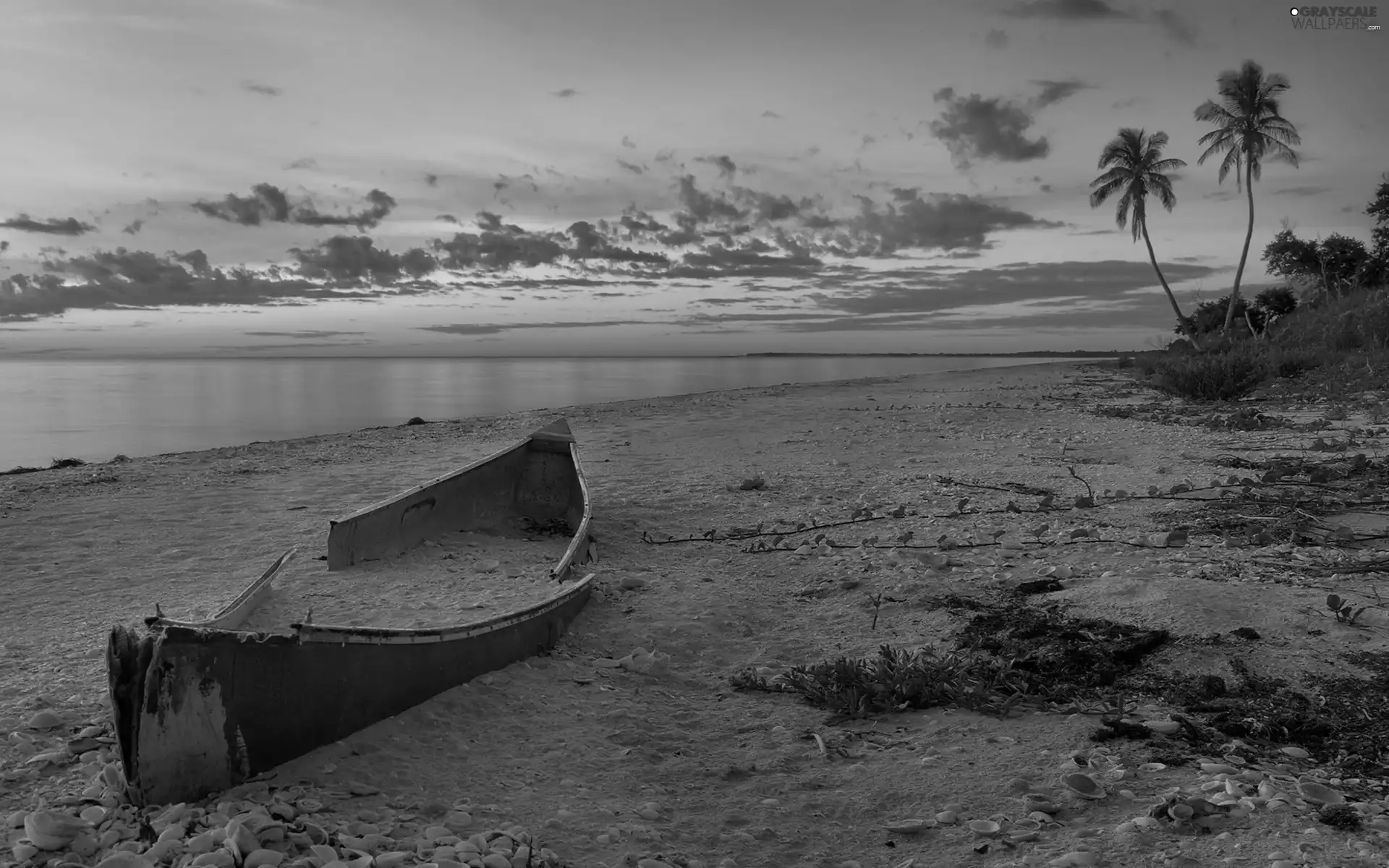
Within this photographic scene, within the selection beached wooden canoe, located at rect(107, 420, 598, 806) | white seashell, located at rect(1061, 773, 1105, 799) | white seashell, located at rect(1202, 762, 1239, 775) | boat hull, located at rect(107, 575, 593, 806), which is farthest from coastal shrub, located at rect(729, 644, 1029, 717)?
boat hull, located at rect(107, 575, 593, 806)

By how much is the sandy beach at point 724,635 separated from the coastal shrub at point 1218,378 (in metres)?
5.26

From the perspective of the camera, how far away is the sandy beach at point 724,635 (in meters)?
2.81

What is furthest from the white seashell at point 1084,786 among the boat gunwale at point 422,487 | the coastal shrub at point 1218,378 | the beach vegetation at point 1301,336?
the coastal shrub at point 1218,378

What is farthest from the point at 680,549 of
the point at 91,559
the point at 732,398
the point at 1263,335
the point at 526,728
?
the point at 1263,335

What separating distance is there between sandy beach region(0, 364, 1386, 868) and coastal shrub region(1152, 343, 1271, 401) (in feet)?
17.2

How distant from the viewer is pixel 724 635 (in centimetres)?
463

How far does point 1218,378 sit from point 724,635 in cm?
1457

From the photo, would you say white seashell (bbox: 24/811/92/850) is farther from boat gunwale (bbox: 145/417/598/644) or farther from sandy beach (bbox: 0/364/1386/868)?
boat gunwale (bbox: 145/417/598/644)

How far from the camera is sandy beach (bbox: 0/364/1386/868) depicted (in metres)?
2.81

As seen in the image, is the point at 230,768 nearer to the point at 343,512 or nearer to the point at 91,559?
the point at 91,559

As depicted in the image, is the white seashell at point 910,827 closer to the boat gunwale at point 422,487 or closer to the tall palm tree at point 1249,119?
the boat gunwale at point 422,487

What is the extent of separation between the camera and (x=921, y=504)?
760 centimetres

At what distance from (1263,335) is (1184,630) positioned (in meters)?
30.1

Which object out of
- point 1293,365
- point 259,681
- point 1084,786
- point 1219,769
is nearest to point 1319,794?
point 1219,769
